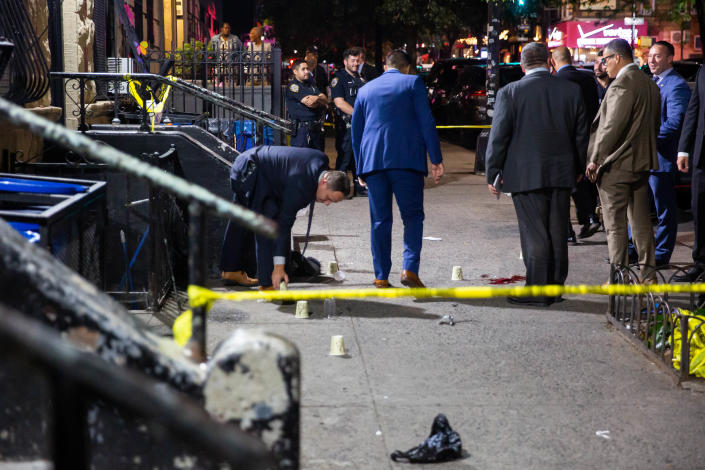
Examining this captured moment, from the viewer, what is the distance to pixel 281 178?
282 inches

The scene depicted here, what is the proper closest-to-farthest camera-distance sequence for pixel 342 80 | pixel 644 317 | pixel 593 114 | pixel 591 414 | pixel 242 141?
pixel 591 414 < pixel 644 317 < pixel 593 114 < pixel 242 141 < pixel 342 80

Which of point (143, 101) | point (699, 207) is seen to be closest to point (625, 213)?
point (699, 207)

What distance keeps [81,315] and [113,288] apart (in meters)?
6.49

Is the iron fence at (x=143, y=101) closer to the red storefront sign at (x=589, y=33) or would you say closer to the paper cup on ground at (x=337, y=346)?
the paper cup on ground at (x=337, y=346)

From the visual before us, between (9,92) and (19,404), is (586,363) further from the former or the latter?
(9,92)

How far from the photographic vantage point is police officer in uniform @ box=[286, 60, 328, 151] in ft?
45.0

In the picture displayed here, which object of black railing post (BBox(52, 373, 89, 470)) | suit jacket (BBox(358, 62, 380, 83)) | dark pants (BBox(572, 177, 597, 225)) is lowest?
dark pants (BBox(572, 177, 597, 225))

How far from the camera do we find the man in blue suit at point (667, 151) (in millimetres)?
8766

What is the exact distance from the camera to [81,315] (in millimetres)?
2561

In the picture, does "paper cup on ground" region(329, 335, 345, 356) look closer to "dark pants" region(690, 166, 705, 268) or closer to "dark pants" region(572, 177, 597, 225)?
"dark pants" region(690, 166, 705, 268)

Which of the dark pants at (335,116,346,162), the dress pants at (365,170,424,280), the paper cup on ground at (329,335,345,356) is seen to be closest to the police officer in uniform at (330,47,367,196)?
the dark pants at (335,116,346,162)

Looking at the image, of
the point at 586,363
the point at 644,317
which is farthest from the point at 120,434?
the point at 644,317

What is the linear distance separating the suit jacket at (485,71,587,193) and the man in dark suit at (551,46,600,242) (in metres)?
1.13

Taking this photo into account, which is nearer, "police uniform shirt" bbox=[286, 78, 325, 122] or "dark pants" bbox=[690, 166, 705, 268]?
"dark pants" bbox=[690, 166, 705, 268]
